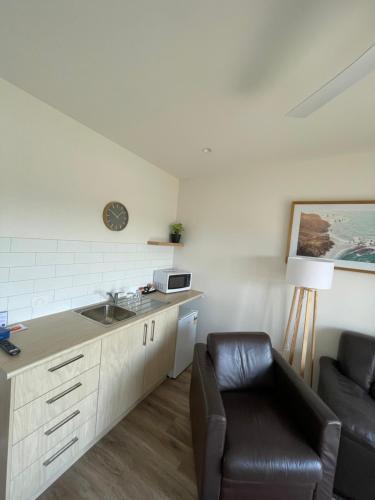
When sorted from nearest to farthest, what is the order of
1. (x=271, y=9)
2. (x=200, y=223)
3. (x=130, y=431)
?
(x=271, y=9) → (x=130, y=431) → (x=200, y=223)

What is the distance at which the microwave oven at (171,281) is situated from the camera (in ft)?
8.26

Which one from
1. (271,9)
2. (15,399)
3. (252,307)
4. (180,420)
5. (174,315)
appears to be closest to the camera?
(271,9)

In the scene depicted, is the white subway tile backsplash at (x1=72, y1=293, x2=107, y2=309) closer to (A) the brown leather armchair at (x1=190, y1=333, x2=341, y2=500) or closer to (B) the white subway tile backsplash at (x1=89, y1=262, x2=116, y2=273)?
(B) the white subway tile backsplash at (x1=89, y1=262, x2=116, y2=273)

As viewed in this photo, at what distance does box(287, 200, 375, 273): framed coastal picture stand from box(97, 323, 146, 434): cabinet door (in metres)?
1.76

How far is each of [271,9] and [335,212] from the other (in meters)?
1.70

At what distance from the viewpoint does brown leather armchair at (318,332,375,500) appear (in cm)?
120

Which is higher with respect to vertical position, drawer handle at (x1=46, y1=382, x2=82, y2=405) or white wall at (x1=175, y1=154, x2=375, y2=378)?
white wall at (x1=175, y1=154, x2=375, y2=378)

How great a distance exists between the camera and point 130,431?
1656 mm

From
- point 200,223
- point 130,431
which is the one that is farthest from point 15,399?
point 200,223

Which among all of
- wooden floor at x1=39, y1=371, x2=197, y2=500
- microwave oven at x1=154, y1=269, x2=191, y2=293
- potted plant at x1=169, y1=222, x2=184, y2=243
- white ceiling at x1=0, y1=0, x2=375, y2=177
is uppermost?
white ceiling at x1=0, y1=0, x2=375, y2=177

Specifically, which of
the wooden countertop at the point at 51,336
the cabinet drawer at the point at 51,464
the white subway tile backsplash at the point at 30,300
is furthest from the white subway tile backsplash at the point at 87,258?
the cabinet drawer at the point at 51,464

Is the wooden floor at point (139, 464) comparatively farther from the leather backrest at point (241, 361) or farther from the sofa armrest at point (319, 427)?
Result: the sofa armrest at point (319, 427)

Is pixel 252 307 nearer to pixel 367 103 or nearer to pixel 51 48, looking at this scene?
pixel 367 103

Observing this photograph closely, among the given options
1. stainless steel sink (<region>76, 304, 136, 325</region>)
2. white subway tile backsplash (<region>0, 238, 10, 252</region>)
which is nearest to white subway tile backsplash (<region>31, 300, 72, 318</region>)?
stainless steel sink (<region>76, 304, 136, 325</region>)
